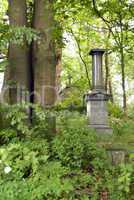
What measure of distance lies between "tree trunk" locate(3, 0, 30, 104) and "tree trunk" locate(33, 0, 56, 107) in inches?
6.7

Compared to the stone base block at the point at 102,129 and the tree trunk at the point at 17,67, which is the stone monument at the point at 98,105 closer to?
the stone base block at the point at 102,129

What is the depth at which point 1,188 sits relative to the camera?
174 inches

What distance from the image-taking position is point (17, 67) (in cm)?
663

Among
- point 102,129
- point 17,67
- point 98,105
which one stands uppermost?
point 17,67

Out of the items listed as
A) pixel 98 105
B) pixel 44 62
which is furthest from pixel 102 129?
pixel 44 62

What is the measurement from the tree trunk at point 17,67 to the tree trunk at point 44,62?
171 mm

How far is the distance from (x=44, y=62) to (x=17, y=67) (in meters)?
0.47

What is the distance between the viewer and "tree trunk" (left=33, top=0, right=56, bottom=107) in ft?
21.4

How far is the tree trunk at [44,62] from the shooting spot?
21.4ft

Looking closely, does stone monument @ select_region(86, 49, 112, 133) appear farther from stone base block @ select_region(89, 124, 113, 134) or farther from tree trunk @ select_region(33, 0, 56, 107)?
tree trunk @ select_region(33, 0, 56, 107)

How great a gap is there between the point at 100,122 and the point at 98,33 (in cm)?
867

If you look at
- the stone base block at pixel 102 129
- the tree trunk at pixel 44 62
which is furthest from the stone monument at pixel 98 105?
the tree trunk at pixel 44 62

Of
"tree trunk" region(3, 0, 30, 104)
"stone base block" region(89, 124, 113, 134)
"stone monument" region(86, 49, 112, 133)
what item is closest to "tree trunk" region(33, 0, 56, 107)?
"tree trunk" region(3, 0, 30, 104)

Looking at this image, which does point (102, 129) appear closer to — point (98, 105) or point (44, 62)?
point (98, 105)
